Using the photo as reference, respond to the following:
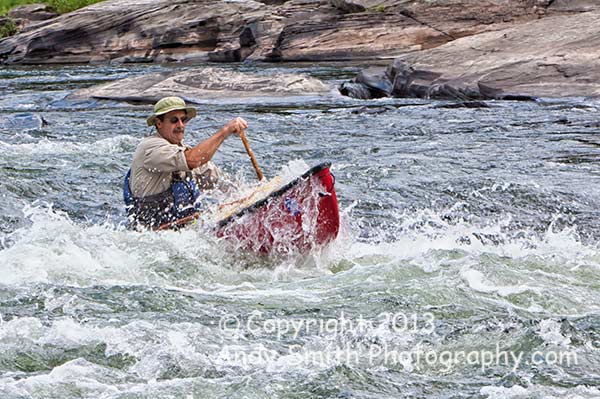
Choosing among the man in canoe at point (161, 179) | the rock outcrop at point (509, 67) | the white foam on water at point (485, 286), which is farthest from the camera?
the rock outcrop at point (509, 67)

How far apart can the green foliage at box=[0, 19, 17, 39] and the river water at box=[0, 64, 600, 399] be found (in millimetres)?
21529

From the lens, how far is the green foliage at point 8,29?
112 ft

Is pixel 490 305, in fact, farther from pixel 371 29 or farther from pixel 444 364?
pixel 371 29

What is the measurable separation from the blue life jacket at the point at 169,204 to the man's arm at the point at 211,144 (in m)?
0.37

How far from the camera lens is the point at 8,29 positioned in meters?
34.4

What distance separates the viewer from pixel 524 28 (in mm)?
17984

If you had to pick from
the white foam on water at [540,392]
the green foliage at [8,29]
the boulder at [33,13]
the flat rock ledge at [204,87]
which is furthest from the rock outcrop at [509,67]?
the boulder at [33,13]

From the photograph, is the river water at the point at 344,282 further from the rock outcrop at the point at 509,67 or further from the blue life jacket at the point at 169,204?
the rock outcrop at the point at 509,67

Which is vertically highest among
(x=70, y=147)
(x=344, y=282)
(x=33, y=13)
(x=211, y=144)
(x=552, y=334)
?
(x=211, y=144)

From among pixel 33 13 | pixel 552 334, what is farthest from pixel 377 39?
pixel 552 334

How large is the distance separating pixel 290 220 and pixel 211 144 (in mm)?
→ 796

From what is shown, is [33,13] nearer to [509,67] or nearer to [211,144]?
[509,67]

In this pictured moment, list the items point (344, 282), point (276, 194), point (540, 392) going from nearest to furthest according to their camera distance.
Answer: point (540, 392) < point (344, 282) < point (276, 194)

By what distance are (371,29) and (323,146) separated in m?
12.3
